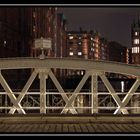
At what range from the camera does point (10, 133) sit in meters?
9.72

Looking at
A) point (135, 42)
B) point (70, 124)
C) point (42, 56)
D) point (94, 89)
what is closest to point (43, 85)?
point (42, 56)

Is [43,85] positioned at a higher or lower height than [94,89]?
higher

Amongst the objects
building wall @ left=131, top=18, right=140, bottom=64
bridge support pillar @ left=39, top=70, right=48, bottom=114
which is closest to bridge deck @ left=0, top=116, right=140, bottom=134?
bridge support pillar @ left=39, top=70, right=48, bottom=114

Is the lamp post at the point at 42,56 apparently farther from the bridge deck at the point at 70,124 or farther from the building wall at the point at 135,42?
the building wall at the point at 135,42

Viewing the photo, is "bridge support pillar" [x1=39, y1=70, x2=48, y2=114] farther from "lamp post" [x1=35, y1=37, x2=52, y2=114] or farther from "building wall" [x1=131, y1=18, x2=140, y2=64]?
"building wall" [x1=131, y1=18, x2=140, y2=64]

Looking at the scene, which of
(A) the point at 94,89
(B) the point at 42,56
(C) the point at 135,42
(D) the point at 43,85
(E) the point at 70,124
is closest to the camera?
(E) the point at 70,124

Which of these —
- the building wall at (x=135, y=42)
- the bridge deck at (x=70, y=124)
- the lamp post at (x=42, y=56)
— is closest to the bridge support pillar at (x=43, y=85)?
the lamp post at (x=42, y=56)

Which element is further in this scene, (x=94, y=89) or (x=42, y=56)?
(x=94, y=89)

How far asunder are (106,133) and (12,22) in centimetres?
5698

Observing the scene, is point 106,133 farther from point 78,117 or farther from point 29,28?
point 29,28

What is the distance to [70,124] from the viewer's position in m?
11.8

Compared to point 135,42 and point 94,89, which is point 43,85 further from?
point 135,42

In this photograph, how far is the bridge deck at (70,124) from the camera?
1051 centimetres

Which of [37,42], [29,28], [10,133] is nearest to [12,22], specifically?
[29,28]
